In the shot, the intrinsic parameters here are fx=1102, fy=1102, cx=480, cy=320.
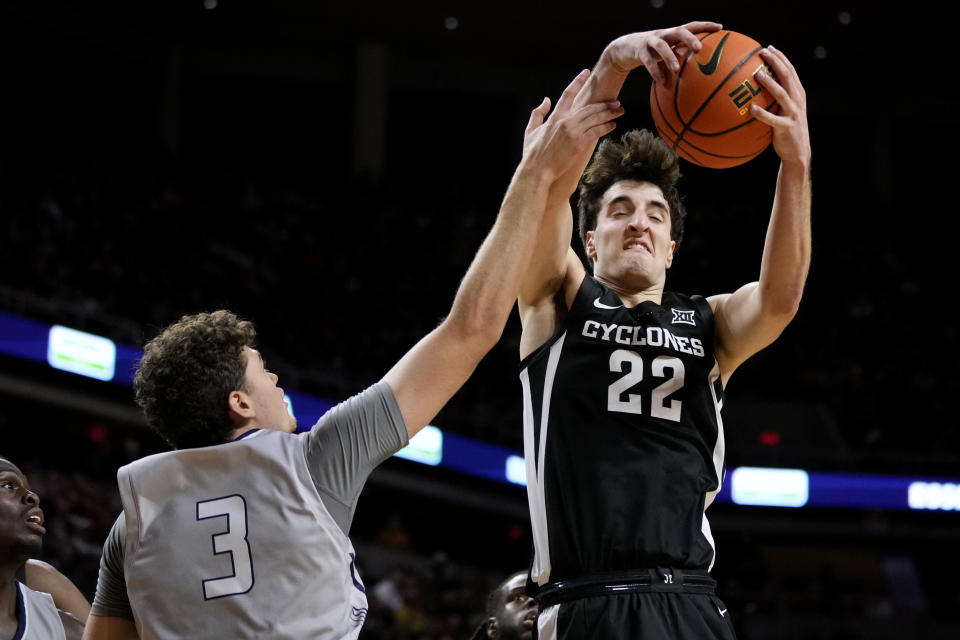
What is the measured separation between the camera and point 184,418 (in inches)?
101

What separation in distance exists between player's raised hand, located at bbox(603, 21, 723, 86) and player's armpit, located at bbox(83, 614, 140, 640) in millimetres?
1932

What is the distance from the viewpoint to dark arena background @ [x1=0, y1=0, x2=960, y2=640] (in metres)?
15.5

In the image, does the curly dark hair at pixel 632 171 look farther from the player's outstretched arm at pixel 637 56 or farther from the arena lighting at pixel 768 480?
the arena lighting at pixel 768 480

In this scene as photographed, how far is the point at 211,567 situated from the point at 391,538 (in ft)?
47.7

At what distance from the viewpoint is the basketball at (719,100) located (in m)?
3.14

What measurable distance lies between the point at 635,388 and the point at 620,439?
158 mm

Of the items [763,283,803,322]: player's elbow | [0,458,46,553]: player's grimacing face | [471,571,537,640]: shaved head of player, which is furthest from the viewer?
[471,571,537,640]: shaved head of player

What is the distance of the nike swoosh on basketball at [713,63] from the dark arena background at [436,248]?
9.64 meters

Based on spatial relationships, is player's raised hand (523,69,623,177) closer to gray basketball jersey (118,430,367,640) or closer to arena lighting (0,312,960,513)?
gray basketball jersey (118,430,367,640)

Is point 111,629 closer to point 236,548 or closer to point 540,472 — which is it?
point 236,548

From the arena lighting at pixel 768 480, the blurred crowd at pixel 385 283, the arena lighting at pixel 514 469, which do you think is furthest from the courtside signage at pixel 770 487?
the arena lighting at pixel 514 469

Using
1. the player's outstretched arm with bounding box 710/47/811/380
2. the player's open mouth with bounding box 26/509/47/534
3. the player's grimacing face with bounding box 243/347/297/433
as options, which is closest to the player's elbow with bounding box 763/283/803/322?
the player's outstretched arm with bounding box 710/47/811/380

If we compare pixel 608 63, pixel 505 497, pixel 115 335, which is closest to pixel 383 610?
pixel 115 335

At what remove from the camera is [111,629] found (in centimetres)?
270
